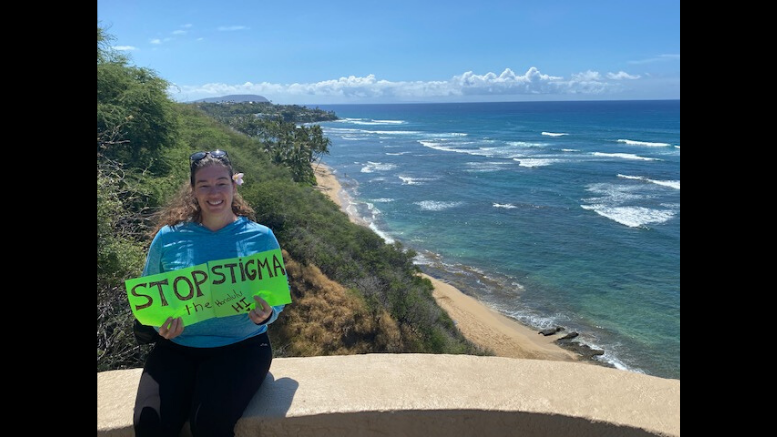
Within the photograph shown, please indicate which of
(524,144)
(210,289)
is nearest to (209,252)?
(210,289)

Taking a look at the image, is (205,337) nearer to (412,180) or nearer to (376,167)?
(412,180)

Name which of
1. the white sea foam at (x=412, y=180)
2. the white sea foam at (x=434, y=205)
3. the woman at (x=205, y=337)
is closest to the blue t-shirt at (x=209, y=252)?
the woman at (x=205, y=337)

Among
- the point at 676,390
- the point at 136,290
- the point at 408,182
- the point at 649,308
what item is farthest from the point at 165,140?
the point at 408,182

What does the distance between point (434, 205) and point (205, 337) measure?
36.2 m

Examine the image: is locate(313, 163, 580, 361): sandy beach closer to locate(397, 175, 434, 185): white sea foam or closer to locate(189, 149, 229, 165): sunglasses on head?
locate(189, 149, 229, 165): sunglasses on head

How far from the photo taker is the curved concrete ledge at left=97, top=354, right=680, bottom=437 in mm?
1996

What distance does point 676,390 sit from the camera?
2.18m

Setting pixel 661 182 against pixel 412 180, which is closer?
pixel 661 182

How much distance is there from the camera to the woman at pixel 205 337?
2021mm

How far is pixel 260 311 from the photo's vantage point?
2.33 m

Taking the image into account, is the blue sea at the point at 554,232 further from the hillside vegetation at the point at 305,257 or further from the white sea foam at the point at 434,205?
the hillside vegetation at the point at 305,257
